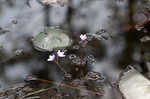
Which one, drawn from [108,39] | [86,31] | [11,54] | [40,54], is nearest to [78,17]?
[86,31]

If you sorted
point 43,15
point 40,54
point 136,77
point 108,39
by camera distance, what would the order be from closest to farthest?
point 136,77, point 40,54, point 108,39, point 43,15

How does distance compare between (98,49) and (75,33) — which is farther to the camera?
(75,33)

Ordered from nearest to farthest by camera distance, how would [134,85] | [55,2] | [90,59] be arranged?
[134,85] < [90,59] < [55,2]

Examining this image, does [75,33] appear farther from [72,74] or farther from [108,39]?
[72,74]

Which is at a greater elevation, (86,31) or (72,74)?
(86,31)

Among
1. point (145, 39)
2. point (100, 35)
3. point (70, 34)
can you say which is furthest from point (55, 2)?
point (145, 39)

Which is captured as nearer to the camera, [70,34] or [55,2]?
[70,34]

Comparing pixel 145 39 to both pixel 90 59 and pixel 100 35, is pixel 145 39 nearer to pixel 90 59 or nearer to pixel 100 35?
pixel 100 35

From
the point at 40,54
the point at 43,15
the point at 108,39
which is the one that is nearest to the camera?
the point at 40,54
